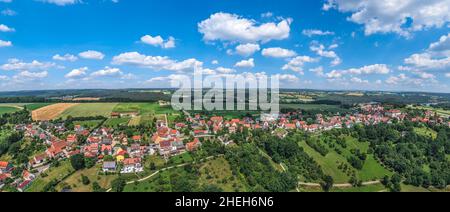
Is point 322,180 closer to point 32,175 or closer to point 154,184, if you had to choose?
point 154,184

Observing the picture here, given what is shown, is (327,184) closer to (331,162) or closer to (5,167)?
(331,162)

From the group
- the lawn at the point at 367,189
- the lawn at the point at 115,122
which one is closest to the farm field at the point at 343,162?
the lawn at the point at 367,189

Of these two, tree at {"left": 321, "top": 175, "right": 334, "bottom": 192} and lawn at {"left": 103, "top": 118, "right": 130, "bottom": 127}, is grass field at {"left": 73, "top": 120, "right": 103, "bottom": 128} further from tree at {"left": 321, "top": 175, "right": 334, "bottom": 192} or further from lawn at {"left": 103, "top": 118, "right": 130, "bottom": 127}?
tree at {"left": 321, "top": 175, "right": 334, "bottom": 192}

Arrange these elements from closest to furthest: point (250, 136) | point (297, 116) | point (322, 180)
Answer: point (322, 180) → point (250, 136) → point (297, 116)

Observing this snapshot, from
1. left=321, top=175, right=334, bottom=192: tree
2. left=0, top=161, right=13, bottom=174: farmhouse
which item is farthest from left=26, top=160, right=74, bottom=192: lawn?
left=321, top=175, right=334, bottom=192: tree


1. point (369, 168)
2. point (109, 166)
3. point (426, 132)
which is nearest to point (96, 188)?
point (109, 166)

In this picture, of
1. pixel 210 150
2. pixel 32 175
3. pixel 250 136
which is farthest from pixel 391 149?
pixel 32 175
